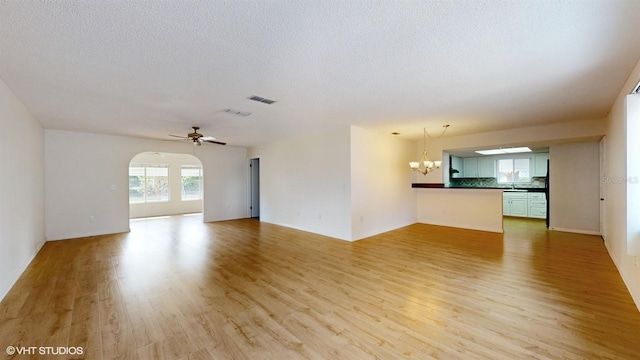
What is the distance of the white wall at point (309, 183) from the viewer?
18.4 feet

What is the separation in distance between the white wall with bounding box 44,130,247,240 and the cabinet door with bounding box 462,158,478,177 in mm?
9572

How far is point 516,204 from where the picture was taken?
8.12 meters

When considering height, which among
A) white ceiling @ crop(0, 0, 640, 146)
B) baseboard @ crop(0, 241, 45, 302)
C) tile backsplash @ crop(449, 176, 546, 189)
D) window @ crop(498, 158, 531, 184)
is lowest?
baseboard @ crop(0, 241, 45, 302)

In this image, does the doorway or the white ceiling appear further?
the doorway

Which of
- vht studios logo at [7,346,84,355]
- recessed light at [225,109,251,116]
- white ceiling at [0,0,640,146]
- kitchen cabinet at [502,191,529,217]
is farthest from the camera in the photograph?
kitchen cabinet at [502,191,529,217]

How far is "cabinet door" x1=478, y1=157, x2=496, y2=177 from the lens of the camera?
9070mm

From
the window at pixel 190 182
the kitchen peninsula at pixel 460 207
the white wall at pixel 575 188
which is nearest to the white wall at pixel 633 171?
the kitchen peninsula at pixel 460 207

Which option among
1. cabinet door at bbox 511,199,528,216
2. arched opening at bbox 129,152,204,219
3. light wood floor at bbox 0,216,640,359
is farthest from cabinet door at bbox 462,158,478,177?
arched opening at bbox 129,152,204,219

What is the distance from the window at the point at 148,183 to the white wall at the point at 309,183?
4.56 meters

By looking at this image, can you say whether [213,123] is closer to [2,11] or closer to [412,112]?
[2,11]

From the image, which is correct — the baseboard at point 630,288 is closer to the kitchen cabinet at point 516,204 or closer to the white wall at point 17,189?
the kitchen cabinet at point 516,204

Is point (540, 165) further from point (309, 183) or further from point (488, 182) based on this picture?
point (309, 183)

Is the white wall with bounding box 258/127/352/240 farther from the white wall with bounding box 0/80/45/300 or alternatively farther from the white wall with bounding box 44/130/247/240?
the white wall with bounding box 0/80/45/300

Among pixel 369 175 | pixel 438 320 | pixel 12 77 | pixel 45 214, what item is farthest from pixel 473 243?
pixel 45 214
